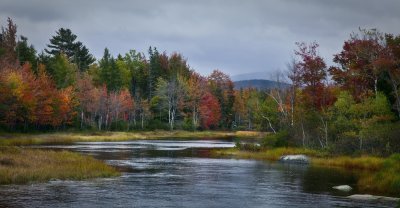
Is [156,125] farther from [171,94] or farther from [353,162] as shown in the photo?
[353,162]

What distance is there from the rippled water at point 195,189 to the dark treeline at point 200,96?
1080cm

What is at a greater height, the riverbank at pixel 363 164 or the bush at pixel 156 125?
the bush at pixel 156 125

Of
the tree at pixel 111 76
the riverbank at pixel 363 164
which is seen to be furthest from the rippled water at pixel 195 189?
the tree at pixel 111 76

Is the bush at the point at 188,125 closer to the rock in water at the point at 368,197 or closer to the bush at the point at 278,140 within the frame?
the bush at the point at 278,140

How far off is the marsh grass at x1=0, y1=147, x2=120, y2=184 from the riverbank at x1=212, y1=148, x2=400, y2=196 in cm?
1836

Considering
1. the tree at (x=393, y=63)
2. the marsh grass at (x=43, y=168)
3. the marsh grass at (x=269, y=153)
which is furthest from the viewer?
the marsh grass at (x=269, y=153)

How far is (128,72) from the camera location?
5492 inches

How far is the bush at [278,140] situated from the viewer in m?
60.7

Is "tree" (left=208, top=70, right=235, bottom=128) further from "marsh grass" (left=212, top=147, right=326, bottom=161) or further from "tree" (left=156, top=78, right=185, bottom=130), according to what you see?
"marsh grass" (left=212, top=147, right=326, bottom=161)

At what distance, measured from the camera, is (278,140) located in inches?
2416

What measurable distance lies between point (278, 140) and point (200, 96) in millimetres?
73283

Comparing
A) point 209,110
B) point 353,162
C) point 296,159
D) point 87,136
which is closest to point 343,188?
point 353,162

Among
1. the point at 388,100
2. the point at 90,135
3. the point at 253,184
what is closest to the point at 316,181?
the point at 253,184

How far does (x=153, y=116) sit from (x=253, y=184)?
97.3 m
